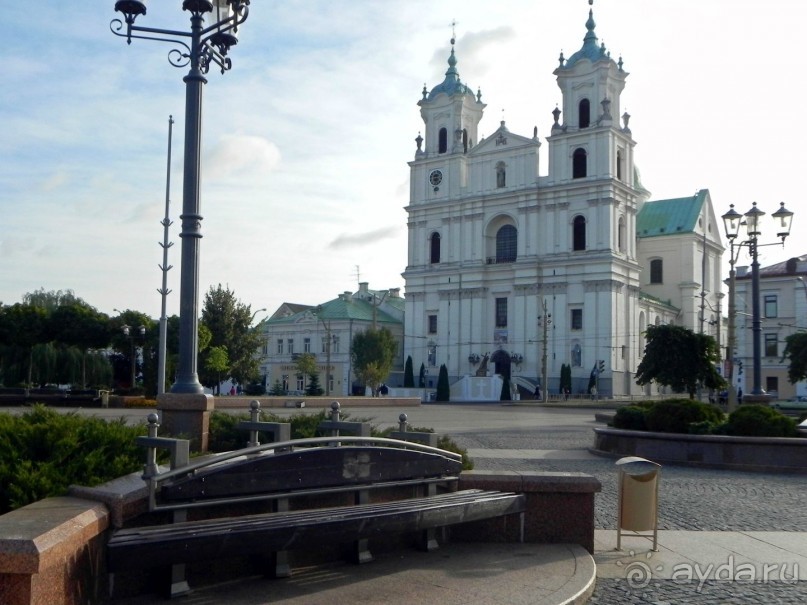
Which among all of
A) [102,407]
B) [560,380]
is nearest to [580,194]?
[560,380]

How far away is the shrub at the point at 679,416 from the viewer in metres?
17.4

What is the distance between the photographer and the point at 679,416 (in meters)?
17.5

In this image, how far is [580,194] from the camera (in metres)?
74.9

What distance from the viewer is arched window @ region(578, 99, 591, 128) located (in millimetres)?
76625

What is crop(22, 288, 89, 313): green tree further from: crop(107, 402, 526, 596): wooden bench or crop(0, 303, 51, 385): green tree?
crop(107, 402, 526, 596): wooden bench

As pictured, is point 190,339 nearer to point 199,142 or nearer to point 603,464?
point 199,142

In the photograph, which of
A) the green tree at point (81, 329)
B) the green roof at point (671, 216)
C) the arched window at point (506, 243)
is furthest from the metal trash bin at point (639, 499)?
the green roof at point (671, 216)

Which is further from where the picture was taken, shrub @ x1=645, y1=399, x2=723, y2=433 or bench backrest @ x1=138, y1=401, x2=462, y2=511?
shrub @ x1=645, y1=399, x2=723, y2=433

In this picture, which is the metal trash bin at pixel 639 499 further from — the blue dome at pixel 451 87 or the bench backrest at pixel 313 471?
the blue dome at pixel 451 87

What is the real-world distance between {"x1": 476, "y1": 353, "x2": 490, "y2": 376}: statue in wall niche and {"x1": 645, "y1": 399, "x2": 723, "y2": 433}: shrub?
191ft

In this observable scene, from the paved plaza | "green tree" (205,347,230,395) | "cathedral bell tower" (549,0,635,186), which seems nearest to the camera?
the paved plaza

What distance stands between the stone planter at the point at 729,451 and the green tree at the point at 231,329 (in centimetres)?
3421

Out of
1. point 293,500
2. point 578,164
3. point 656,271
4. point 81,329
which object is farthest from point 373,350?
point 293,500

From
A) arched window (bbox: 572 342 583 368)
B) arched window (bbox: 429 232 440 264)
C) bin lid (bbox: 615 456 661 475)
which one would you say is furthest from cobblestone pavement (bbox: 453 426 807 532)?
arched window (bbox: 429 232 440 264)
